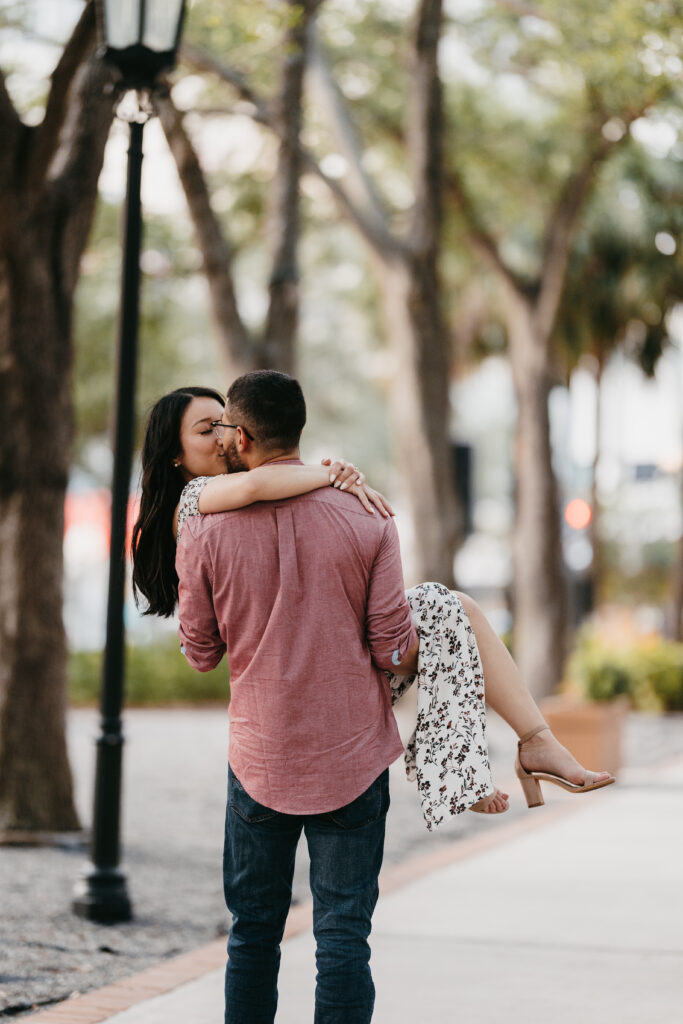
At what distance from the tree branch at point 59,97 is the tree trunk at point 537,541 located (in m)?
11.4

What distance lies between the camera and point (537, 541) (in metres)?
18.8

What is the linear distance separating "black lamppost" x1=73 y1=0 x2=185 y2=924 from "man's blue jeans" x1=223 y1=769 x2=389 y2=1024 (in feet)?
8.93

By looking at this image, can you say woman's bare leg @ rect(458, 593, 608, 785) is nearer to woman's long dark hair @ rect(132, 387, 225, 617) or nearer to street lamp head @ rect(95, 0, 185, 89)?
woman's long dark hair @ rect(132, 387, 225, 617)

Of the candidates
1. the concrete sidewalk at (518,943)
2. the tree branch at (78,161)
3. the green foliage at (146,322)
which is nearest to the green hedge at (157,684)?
the green foliage at (146,322)

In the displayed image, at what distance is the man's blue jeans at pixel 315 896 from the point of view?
3449 mm

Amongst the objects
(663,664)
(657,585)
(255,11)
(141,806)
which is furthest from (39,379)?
(657,585)

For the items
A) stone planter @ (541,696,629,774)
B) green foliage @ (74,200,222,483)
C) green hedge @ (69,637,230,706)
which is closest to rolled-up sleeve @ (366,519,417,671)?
stone planter @ (541,696,629,774)

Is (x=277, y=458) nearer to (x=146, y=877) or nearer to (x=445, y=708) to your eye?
(x=445, y=708)

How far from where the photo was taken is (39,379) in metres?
8.02

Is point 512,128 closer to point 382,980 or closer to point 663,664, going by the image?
point 663,664

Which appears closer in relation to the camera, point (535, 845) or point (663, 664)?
point (535, 845)

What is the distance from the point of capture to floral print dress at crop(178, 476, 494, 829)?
147 inches

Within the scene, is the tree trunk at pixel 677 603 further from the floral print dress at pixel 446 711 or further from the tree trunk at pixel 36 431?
the floral print dress at pixel 446 711

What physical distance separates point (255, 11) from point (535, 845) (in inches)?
268
